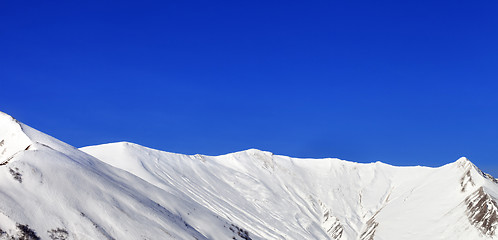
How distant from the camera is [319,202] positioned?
196 metres

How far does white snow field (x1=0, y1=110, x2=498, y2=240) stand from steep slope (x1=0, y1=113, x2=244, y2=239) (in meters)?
0.15

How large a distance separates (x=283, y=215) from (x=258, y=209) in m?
8.59

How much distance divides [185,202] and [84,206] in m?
25.2

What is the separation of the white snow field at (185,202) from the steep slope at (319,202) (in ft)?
1.34

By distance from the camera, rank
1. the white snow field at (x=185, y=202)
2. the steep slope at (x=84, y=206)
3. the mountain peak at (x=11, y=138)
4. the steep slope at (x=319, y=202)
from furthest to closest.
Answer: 1. the steep slope at (x=319, y=202)
2. the mountain peak at (x=11, y=138)
3. the white snow field at (x=185, y=202)
4. the steep slope at (x=84, y=206)

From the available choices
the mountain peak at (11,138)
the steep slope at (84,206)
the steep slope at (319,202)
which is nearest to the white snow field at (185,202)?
the steep slope at (84,206)

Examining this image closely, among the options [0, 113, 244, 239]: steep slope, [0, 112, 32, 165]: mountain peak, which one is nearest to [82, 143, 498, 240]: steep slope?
[0, 112, 32, 165]: mountain peak

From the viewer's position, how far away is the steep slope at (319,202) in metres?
145

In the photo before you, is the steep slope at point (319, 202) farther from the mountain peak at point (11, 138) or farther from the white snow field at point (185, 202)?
the mountain peak at point (11, 138)

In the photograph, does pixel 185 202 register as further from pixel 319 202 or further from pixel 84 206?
pixel 319 202

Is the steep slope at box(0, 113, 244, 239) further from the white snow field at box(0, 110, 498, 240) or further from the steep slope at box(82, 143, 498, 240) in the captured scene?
the steep slope at box(82, 143, 498, 240)

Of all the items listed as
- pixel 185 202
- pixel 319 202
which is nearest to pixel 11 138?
pixel 185 202

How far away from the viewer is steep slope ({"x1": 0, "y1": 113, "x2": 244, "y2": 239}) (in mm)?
54344

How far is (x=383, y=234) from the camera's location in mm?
160125
